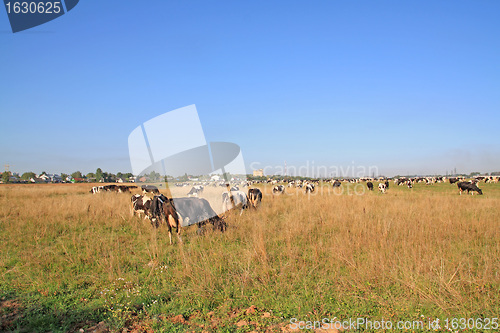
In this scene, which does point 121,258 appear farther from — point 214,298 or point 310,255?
point 310,255

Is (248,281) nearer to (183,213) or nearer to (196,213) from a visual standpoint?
(183,213)

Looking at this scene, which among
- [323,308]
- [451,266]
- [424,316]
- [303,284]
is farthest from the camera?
[451,266]

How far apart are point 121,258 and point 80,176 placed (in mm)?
97725

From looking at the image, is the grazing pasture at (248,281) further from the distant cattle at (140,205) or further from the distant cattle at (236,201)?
the distant cattle at (236,201)

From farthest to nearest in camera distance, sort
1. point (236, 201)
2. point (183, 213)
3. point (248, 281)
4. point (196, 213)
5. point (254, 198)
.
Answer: point (254, 198)
point (236, 201)
point (196, 213)
point (183, 213)
point (248, 281)

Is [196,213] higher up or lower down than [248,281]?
higher up

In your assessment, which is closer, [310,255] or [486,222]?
[310,255]

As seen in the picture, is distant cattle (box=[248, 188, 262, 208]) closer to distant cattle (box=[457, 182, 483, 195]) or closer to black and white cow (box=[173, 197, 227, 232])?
black and white cow (box=[173, 197, 227, 232])

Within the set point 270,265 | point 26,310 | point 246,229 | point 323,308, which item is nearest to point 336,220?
point 246,229

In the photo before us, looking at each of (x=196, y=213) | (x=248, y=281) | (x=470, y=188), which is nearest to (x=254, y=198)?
(x=196, y=213)

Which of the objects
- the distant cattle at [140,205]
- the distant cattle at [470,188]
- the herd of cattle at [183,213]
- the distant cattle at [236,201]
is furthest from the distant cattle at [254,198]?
the distant cattle at [470,188]

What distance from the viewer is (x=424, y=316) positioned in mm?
3646

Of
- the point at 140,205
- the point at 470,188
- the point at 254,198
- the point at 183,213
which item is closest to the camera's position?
the point at 183,213

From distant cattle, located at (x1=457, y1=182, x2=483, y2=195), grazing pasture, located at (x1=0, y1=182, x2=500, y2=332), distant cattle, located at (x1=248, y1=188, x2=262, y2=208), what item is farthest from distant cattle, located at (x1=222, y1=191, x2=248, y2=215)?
distant cattle, located at (x1=457, y1=182, x2=483, y2=195)
